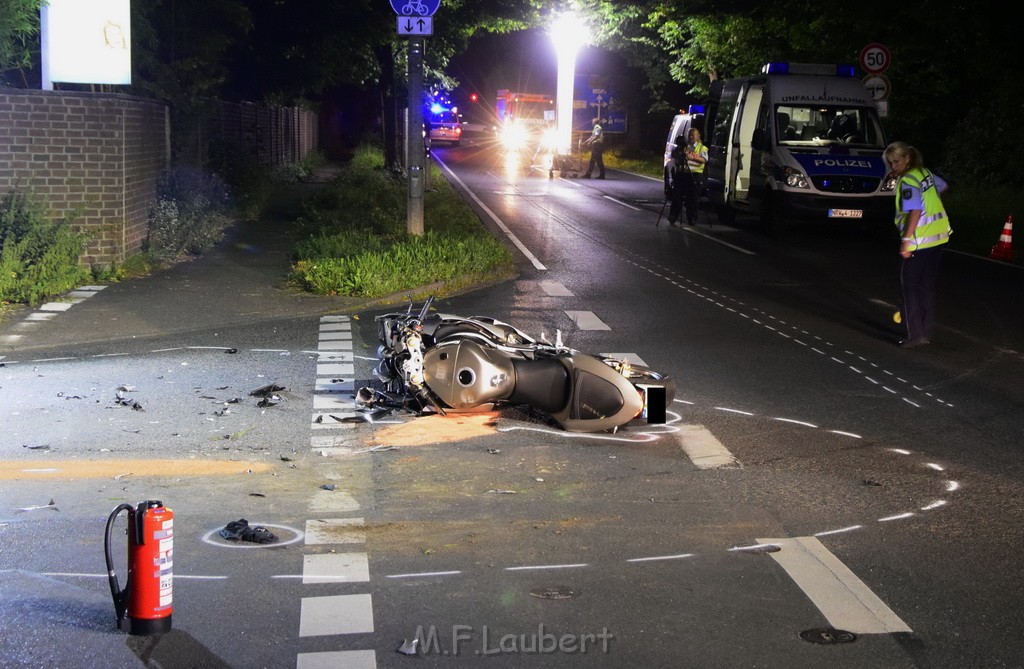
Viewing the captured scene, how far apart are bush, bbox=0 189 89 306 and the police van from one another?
12.1m

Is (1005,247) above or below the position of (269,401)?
above

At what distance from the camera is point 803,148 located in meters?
22.3

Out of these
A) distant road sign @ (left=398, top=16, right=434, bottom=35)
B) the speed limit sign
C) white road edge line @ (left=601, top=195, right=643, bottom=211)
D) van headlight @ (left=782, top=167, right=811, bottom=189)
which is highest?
the speed limit sign

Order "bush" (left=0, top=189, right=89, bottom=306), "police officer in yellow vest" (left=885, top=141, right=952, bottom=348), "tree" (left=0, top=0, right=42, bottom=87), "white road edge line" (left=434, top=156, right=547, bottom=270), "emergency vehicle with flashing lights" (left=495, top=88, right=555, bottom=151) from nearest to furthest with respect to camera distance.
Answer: "police officer in yellow vest" (left=885, top=141, right=952, bottom=348) < "bush" (left=0, top=189, right=89, bottom=306) < "tree" (left=0, top=0, right=42, bottom=87) < "white road edge line" (left=434, top=156, right=547, bottom=270) < "emergency vehicle with flashing lights" (left=495, top=88, right=555, bottom=151)

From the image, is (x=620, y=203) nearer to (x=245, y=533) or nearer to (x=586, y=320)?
(x=586, y=320)

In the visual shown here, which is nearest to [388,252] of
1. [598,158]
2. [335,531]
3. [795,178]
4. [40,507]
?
[795,178]

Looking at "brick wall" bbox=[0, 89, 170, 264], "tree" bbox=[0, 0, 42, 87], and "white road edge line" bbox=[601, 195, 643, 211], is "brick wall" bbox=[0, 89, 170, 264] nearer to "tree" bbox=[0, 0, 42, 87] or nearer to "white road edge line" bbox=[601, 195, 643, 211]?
"tree" bbox=[0, 0, 42, 87]

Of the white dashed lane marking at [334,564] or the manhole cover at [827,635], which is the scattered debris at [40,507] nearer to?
the white dashed lane marking at [334,564]

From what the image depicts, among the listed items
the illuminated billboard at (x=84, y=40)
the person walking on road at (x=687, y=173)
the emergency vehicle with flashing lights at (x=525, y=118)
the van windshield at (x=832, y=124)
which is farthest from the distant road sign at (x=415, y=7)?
the emergency vehicle with flashing lights at (x=525, y=118)

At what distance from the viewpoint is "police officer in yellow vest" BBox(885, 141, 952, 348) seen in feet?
38.3

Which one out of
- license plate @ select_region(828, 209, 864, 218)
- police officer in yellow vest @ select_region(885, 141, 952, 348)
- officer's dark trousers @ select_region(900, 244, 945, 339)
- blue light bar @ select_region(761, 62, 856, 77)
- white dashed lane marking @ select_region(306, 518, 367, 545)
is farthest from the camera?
blue light bar @ select_region(761, 62, 856, 77)

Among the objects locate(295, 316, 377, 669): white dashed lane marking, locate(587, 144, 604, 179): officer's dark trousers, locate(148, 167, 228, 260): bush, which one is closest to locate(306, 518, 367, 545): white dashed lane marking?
locate(295, 316, 377, 669): white dashed lane marking

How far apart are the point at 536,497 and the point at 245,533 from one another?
159 cm

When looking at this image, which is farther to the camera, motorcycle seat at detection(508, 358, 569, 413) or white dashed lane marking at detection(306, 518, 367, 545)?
motorcycle seat at detection(508, 358, 569, 413)
